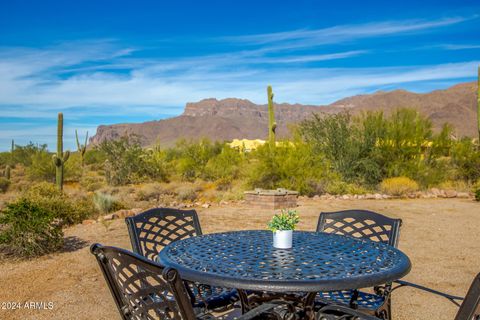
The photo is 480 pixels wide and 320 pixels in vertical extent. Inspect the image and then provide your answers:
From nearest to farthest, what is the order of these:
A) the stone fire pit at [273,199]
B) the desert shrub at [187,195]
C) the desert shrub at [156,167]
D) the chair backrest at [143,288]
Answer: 1. the chair backrest at [143,288]
2. the stone fire pit at [273,199]
3. the desert shrub at [187,195]
4. the desert shrub at [156,167]

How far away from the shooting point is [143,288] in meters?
2.47

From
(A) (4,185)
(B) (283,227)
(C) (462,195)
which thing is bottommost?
(C) (462,195)

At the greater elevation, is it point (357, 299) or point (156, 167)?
point (156, 167)

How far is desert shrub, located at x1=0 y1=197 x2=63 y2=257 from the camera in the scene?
7.38 metres

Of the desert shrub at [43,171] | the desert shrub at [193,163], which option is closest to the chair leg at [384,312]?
the desert shrub at [193,163]

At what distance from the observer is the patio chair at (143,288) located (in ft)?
6.95

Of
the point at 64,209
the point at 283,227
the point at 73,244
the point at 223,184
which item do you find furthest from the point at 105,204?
the point at 283,227

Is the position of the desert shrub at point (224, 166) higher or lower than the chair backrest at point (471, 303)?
lower

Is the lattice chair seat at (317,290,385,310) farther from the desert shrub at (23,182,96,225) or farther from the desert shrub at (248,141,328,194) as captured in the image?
the desert shrub at (248,141,328,194)

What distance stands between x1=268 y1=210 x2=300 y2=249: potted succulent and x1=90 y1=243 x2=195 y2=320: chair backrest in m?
1.14

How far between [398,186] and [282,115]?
310ft

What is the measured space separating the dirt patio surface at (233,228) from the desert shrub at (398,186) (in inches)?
128

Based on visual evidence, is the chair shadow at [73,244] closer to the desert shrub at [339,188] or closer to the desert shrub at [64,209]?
the desert shrub at [64,209]

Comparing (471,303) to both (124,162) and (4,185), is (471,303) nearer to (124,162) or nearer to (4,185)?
(124,162)
